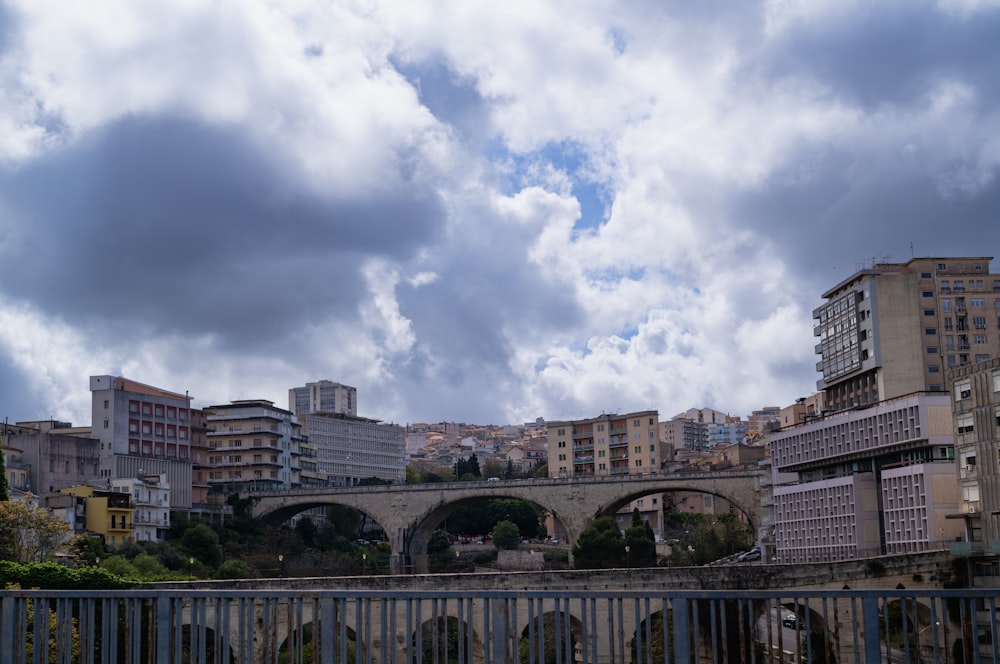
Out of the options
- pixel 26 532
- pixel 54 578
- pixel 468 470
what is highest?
pixel 468 470

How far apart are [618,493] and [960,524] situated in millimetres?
39739

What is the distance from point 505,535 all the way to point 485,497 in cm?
1640

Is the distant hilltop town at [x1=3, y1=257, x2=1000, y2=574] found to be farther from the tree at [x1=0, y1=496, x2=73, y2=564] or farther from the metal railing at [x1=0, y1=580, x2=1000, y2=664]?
the metal railing at [x1=0, y1=580, x2=1000, y2=664]

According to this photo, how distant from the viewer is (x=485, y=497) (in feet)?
331

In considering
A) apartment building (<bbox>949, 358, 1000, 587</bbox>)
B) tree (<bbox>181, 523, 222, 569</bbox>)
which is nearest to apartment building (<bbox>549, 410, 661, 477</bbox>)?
tree (<bbox>181, 523, 222, 569</bbox>)

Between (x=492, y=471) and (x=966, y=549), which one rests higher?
(x=492, y=471)

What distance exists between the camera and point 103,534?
79.4m

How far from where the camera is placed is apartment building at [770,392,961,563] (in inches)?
2381

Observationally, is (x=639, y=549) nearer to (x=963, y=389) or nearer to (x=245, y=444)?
(x=963, y=389)

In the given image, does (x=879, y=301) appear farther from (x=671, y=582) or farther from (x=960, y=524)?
(x=671, y=582)

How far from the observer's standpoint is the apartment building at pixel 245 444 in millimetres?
122500

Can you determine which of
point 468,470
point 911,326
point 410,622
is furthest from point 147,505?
point 468,470

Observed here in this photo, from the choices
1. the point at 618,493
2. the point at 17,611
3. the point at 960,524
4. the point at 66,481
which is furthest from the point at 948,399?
the point at 66,481

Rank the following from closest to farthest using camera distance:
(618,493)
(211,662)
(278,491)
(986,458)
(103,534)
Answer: (211,662) → (986,458) → (103,534) → (618,493) → (278,491)
